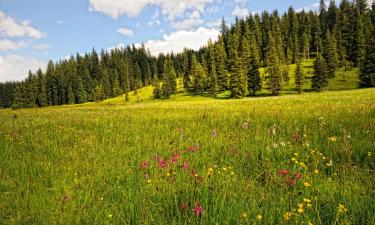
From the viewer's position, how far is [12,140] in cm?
732

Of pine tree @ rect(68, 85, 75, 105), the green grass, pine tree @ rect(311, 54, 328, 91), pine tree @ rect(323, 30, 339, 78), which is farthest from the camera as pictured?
pine tree @ rect(68, 85, 75, 105)

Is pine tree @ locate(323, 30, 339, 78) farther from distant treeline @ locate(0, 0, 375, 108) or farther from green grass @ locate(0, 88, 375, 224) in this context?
green grass @ locate(0, 88, 375, 224)

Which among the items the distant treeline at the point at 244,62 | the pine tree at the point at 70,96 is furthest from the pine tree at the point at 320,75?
the pine tree at the point at 70,96

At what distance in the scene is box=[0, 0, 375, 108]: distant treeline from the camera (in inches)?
3152

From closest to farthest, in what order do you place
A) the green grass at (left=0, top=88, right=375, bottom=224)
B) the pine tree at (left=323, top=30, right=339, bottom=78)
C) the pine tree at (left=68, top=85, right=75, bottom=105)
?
the green grass at (left=0, top=88, right=375, bottom=224), the pine tree at (left=323, top=30, right=339, bottom=78), the pine tree at (left=68, top=85, right=75, bottom=105)

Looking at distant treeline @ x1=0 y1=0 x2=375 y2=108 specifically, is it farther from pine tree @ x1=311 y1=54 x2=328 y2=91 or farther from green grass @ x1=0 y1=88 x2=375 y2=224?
green grass @ x1=0 y1=88 x2=375 y2=224

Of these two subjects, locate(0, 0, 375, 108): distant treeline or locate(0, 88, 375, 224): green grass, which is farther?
locate(0, 0, 375, 108): distant treeline

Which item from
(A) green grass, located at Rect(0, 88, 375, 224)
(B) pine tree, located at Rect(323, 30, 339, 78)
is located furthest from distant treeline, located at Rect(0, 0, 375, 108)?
(A) green grass, located at Rect(0, 88, 375, 224)

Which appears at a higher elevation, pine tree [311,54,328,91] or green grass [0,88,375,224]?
pine tree [311,54,328,91]

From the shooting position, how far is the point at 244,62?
86500mm

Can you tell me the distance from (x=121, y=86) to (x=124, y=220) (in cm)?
16270

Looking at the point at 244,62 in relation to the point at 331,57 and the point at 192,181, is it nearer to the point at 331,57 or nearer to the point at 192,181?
the point at 331,57

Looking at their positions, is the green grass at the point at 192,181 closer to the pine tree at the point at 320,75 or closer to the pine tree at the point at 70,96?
the pine tree at the point at 320,75

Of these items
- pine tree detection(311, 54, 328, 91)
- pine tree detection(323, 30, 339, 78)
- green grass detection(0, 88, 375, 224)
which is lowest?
green grass detection(0, 88, 375, 224)
